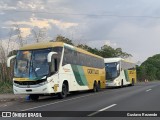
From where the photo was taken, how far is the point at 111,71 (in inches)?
1596

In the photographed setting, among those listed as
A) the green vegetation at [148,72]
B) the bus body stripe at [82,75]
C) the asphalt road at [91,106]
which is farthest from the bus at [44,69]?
the green vegetation at [148,72]

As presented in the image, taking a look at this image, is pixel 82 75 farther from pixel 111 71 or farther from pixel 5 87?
pixel 111 71

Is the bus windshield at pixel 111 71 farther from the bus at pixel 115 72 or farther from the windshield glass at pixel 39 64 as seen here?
the windshield glass at pixel 39 64

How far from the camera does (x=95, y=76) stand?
32.6 m

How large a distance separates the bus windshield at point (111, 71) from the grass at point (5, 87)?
11708 millimetres

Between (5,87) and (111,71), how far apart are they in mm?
13217

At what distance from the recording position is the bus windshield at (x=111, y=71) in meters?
40.1

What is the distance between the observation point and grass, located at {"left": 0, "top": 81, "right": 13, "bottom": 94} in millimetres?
29891

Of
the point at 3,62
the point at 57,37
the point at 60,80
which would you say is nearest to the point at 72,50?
the point at 60,80

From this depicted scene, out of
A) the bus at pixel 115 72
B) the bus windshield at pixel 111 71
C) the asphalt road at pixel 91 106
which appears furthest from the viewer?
the bus windshield at pixel 111 71

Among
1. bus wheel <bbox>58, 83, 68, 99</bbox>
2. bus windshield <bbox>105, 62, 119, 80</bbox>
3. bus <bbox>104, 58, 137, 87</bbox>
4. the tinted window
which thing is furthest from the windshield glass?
bus windshield <bbox>105, 62, 119, 80</bbox>

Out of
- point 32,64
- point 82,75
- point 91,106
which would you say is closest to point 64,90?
point 32,64

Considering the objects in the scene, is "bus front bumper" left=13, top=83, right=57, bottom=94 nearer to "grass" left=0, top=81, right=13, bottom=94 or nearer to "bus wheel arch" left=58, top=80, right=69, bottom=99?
"bus wheel arch" left=58, top=80, right=69, bottom=99

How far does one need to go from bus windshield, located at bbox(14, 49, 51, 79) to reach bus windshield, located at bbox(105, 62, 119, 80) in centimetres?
1835
